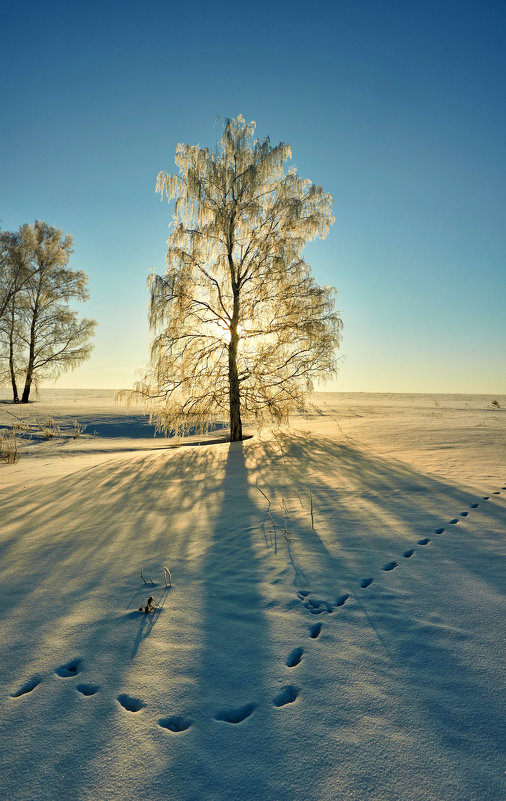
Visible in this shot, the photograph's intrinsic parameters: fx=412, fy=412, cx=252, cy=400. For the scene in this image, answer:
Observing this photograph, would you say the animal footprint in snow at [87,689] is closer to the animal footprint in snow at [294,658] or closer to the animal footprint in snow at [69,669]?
the animal footprint in snow at [69,669]

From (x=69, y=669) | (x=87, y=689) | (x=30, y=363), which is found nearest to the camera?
(x=87, y=689)

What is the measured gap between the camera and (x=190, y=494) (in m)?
5.84

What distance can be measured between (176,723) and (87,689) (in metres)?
0.52

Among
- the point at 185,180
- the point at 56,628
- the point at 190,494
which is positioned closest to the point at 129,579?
the point at 56,628

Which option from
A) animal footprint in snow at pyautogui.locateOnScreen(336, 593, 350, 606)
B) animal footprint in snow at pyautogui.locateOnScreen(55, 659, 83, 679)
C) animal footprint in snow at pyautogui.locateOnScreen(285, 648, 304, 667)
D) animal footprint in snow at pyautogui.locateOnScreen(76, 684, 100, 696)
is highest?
animal footprint in snow at pyautogui.locateOnScreen(336, 593, 350, 606)

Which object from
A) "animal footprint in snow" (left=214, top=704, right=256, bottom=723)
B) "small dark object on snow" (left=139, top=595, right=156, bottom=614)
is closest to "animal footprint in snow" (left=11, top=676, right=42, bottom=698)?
"small dark object on snow" (left=139, top=595, right=156, bottom=614)

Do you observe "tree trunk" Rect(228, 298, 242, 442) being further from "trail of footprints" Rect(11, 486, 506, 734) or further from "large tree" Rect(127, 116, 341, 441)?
"trail of footprints" Rect(11, 486, 506, 734)

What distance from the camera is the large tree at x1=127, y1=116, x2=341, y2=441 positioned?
10688mm

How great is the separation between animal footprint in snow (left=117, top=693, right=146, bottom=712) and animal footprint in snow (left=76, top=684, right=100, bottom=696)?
15 cm

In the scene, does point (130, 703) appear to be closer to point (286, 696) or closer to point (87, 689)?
point (87, 689)

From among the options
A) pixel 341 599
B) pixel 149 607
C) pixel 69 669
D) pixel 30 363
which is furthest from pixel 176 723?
pixel 30 363

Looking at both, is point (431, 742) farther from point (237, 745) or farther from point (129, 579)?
point (129, 579)

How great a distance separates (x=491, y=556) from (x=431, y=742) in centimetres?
221

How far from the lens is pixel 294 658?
7.16 ft
